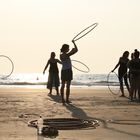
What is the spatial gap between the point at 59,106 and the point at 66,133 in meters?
6.45

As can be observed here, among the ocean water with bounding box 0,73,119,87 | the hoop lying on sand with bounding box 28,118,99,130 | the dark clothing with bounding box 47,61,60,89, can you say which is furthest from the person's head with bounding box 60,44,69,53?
the ocean water with bounding box 0,73,119,87

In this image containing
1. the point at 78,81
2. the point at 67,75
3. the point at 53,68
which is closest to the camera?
the point at 67,75

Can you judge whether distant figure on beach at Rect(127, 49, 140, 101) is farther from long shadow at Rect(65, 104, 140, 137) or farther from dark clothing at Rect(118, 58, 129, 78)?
long shadow at Rect(65, 104, 140, 137)

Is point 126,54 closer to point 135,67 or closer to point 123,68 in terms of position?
point 123,68

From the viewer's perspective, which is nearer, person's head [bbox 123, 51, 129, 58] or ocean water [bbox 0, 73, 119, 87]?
person's head [bbox 123, 51, 129, 58]

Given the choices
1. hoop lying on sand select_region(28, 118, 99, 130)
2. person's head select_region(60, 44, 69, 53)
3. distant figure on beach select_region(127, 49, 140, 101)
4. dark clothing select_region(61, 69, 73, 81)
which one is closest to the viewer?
hoop lying on sand select_region(28, 118, 99, 130)

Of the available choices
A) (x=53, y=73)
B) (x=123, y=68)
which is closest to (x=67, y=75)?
(x=123, y=68)

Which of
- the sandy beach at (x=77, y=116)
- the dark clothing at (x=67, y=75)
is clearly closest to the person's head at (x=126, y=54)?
the dark clothing at (x=67, y=75)

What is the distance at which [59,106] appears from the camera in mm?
16453

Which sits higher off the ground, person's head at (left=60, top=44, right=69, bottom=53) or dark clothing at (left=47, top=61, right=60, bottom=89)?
person's head at (left=60, top=44, right=69, bottom=53)

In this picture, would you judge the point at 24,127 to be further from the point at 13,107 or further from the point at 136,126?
the point at 13,107

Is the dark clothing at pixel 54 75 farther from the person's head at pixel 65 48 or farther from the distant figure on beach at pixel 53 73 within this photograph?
the person's head at pixel 65 48

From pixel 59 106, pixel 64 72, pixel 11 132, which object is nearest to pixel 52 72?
pixel 64 72

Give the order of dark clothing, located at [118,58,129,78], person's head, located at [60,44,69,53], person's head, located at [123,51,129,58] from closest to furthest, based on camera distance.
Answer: person's head, located at [60,44,69,53] → person's head, located at [123,51,129,58] → dark clothing, located at [118,58,129,78]
